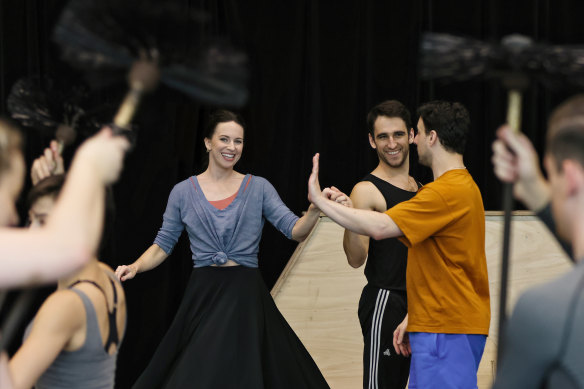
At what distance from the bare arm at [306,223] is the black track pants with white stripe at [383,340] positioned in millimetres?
384

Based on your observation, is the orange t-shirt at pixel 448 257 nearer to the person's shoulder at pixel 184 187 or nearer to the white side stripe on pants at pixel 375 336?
the white side stripe on pants at pixel 375 336

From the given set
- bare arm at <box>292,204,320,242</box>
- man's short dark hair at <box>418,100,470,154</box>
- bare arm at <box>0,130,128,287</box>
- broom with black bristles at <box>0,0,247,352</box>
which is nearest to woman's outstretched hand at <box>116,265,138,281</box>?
bare arm at <box>292,204,320,242</box>

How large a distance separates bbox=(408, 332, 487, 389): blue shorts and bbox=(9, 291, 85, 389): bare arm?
1.33m

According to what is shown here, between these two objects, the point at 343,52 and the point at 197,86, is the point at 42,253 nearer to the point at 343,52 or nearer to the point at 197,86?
the point at 197,86

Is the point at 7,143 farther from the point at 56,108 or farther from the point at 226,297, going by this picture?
the point at 226,297

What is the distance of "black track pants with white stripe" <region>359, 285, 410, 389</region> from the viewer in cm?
294

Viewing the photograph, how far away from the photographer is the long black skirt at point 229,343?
3.05m

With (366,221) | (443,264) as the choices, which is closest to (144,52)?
(366,221)

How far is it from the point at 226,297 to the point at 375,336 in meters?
0.67

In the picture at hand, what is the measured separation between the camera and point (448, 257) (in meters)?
2.50

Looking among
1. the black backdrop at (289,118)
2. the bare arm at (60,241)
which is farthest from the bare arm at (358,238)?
the bare arm at (60,241)

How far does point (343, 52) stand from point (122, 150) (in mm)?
3411

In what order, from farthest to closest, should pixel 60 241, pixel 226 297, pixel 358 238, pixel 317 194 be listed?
pixel 226 297
pixel 358 238
pixel 317 194
pixel 60 241

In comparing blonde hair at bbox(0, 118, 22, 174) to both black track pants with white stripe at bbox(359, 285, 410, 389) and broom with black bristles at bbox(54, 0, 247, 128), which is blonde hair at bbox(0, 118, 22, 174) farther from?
black track pants with white stripe at bbox(359, 285, 410, 389)
